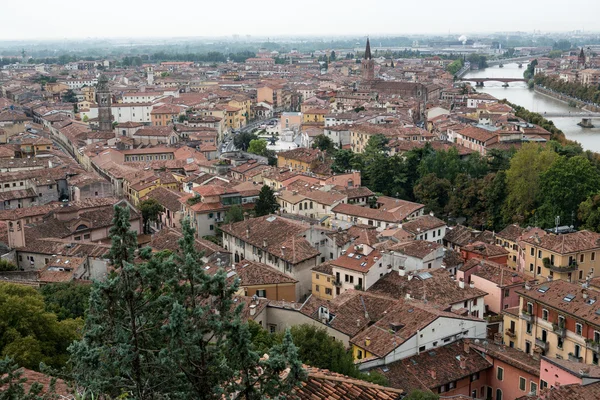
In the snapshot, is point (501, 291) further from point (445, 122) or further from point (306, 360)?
point (445, 122)

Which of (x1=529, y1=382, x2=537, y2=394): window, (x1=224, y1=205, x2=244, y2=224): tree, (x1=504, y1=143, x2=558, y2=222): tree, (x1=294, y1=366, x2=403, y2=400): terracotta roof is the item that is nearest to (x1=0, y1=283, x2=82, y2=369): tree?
(x1=294, y1=366, x2=403, y2=400): terracotta roof

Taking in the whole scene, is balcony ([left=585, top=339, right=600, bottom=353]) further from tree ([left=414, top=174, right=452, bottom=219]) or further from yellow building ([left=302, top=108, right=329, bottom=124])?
yellow building ([left=302, top=108, right=329, bottom=124])

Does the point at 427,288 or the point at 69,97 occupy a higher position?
the point at 69,97

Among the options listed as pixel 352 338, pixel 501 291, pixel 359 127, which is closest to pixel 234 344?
pixel 352 338

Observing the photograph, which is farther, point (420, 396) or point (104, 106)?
point (104, 106)

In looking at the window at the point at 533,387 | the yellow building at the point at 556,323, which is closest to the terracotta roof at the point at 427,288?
the yellow building at the point at 556,323

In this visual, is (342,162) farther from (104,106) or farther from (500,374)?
(500,374)

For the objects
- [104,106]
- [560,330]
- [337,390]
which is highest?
[337,390]

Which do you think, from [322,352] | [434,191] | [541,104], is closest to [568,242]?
[434,191]
